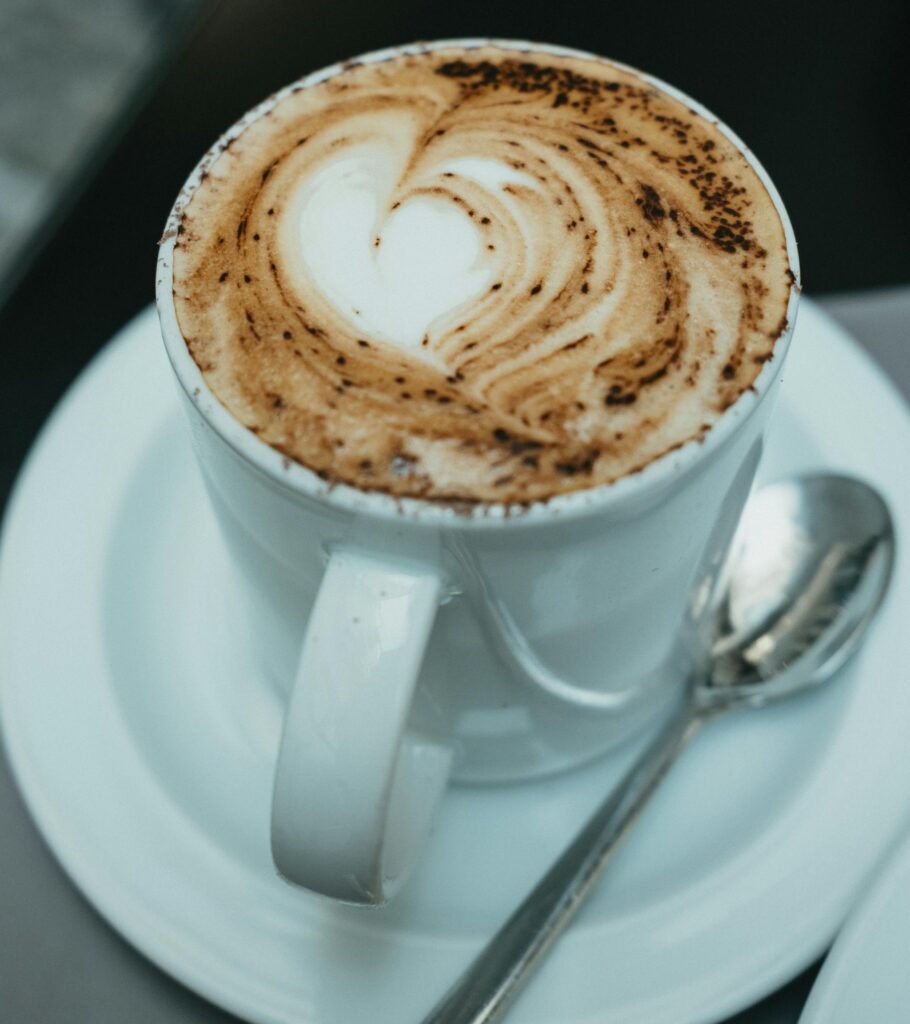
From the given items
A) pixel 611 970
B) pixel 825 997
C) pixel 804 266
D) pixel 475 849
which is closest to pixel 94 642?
pixel 475 849

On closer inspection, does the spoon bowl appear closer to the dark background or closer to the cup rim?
the cup rim

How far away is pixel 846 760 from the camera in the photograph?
72cm

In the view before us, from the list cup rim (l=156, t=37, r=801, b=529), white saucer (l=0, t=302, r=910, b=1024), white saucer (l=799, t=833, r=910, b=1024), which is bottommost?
white saucer (l=0, t=302, r=910, b=1024)

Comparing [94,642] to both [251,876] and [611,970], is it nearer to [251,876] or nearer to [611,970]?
[251,876]

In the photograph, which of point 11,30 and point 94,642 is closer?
point 94,642

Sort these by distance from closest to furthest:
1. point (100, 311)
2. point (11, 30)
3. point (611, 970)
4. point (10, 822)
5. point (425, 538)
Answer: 1. point (425, 538)
2. point (611, 970)
3. point (10, 822)
4. point (100, 311)
5. point (11, 30)

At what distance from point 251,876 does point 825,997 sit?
350 mm

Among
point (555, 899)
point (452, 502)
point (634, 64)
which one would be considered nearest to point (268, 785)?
point (555, 899)

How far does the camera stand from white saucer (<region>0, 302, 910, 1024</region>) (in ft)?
2.10

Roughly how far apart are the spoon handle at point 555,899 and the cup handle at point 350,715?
135 millimetres

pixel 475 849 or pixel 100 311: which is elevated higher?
pixel 475 849

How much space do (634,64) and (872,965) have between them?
40.0 inches

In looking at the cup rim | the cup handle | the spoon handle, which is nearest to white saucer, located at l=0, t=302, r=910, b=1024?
the spoon handle

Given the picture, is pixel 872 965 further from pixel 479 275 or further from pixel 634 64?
pixel 634 64
